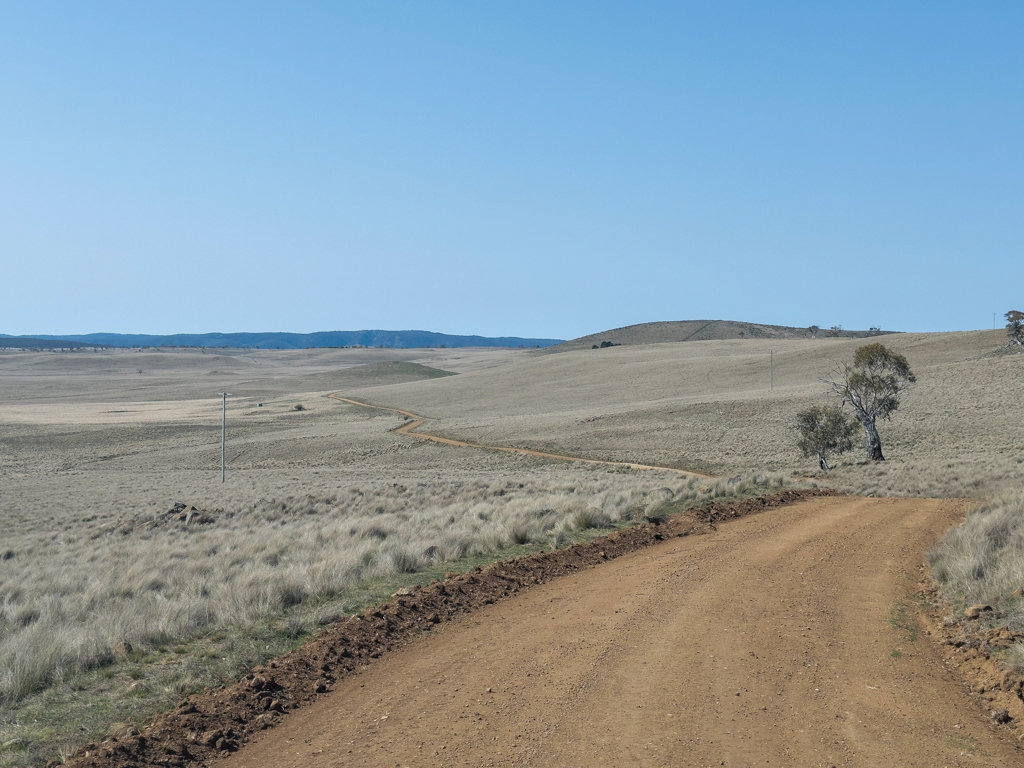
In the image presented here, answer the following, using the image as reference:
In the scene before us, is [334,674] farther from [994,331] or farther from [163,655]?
[994,331]

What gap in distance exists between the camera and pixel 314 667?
8.11 m

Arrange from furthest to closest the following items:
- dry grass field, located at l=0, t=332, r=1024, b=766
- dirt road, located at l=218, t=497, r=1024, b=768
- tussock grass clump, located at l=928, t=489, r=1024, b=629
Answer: tussock grass clump, located at l=928, t=489, r=1024, b=629 < dry grass field, located at l=0, t=332, r=1024, b=766 < dirt road, located at l=218, t=497, r=1024, b=768

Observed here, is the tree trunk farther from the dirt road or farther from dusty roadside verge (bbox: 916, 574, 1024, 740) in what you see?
dusty roadside verge (bbox: 916, 574, 1024, 740)

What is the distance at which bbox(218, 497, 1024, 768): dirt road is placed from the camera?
5.88 meters

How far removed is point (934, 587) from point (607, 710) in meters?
6.45

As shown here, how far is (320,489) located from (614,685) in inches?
1121

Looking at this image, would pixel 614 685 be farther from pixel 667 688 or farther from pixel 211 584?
pixel 211 584

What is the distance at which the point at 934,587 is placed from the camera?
10.8 meters

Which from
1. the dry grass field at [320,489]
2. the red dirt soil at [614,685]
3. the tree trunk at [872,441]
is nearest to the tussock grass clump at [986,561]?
the red dirt soil at [614,685]

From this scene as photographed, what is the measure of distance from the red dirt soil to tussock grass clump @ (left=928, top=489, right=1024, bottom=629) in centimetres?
54

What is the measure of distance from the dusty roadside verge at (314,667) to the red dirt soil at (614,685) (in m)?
0.03

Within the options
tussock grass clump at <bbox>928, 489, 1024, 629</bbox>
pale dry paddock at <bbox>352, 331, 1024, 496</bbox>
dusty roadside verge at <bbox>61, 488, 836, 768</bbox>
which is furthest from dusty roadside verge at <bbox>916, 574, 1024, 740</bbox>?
pale dry paddock at <bbox>352, 331, 1024, 496</bbox>

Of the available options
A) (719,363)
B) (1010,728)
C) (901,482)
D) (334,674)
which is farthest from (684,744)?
(719,363)

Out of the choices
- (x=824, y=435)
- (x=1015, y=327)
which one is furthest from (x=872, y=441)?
(x=1015, y=327)
